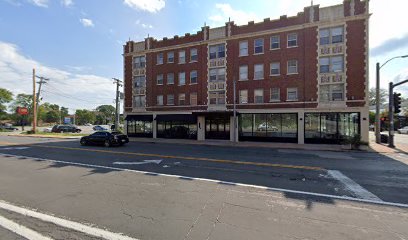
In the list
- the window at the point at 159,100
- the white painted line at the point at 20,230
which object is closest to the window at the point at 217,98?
the window at the point at 159,100

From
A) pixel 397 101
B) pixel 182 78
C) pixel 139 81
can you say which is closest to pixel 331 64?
pixel 397 101

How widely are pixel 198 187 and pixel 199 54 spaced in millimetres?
22956

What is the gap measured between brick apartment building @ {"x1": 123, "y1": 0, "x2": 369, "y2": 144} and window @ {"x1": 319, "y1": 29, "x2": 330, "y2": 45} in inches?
3.6

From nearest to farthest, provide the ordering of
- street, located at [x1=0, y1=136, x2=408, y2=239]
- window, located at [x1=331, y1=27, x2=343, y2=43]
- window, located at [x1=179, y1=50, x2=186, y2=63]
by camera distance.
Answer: street, located at [x1=0, y1=136, x2=408, y2=239] < window, located at [x1=331, y1=27, x2=343, y2=43] < window, located at [x1=179, y1=50, x2=186, y2=63]

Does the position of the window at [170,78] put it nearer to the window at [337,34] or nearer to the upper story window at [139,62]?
the upper story window at [139,62]

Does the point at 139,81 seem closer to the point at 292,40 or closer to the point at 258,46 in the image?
the point at 258,46

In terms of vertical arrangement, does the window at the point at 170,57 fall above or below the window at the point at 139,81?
above

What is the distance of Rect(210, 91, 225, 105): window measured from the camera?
26000 mm

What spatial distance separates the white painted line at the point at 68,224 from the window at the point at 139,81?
26.9 metres

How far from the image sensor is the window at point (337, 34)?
21.3 metres

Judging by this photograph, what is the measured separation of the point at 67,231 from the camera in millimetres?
4043

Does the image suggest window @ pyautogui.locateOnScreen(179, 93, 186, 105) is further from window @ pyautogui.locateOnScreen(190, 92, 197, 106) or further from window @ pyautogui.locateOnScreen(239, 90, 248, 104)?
window @ pyautogui.locateOnScreen(239, 90, 248, 104)

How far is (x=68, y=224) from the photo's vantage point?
4316 millimetres

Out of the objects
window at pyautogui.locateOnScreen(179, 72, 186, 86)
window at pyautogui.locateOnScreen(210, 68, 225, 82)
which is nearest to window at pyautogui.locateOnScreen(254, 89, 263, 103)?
window at pyautogui.locateOnScreen(210, 68, 225, 82)
